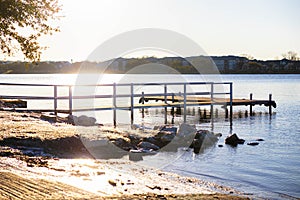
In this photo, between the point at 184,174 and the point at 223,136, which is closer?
the point at 184,174

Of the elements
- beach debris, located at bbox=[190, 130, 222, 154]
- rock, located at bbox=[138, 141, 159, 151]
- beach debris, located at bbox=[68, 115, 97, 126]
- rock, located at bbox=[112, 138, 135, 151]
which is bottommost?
beach debris, located at bbox=[190, 130, 222, 154]

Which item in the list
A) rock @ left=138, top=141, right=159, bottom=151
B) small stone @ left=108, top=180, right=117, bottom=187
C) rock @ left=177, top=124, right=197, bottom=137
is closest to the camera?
small stone @ left=108, top=180, right=117, bottom=187

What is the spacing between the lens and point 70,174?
976 cm

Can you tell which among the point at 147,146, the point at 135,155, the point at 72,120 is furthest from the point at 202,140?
the point at 72,120

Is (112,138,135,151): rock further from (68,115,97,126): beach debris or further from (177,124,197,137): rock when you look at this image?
(68,115,97,126): beach debris

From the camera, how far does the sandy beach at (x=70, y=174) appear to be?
26.3ft

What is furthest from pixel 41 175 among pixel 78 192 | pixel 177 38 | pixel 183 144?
pixel 177 38

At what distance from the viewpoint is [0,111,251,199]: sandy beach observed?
316 inches

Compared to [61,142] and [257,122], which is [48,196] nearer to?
[61,142]

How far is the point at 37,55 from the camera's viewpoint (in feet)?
50.0

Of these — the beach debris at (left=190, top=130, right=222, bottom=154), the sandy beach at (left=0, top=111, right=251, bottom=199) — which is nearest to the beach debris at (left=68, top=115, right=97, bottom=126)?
the sandy beach at (left=0, top=111, right=251, bottom=199)

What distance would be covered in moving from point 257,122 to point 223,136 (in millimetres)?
6868

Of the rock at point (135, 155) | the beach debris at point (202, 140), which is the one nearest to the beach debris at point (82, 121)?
the beach debris at point (202, 140)

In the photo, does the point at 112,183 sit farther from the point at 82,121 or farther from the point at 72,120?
the point at 82,121
